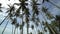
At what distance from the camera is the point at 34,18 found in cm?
6322

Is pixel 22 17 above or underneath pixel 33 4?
underneath

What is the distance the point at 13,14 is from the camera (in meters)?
61.0

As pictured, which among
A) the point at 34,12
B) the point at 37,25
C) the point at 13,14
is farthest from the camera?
the point at 37,25

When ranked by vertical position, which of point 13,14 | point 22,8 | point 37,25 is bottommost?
point 37,25

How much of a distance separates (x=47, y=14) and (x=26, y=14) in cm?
780

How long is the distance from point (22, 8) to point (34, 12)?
202 inches

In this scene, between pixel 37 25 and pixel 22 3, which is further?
pixel 37 25

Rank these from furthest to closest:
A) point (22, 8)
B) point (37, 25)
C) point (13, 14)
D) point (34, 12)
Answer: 1. point (37, 25)
2. point (13, 14)
3. point (34, 12)
4. point (22, 8)

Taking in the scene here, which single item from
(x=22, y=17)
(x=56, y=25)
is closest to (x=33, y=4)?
(x=22, y=17)

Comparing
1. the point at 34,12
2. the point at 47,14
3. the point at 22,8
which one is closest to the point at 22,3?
the point at 22,8

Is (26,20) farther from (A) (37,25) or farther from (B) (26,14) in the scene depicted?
(A) (37,25)

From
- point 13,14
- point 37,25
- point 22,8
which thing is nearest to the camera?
point 22,8

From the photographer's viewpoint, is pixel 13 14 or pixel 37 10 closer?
pixel 37 10

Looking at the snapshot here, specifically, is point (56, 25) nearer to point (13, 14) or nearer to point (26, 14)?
point (26, 14)
